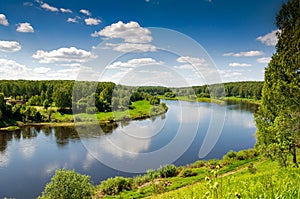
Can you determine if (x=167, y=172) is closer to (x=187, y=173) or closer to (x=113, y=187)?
(x=187, y=173)

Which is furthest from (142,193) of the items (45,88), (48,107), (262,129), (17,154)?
(45,88)

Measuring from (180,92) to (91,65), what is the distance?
10.0 feet

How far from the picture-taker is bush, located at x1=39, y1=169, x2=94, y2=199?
1572 cm

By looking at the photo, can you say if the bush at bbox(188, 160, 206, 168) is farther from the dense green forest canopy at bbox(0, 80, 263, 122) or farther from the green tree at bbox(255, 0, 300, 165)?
the green tree at bbox(255, 0, 300, 165)

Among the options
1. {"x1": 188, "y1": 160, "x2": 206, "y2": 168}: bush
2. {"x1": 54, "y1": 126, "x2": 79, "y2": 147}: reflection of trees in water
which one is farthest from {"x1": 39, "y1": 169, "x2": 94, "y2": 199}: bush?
{"x1": 54, "y1": 126, "x2": 79, "y2": 147}: reflection of trees in water

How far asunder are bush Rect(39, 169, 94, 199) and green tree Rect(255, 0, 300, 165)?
424 inches

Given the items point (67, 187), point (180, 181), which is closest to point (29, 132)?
point (67, 187)

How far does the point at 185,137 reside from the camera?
848cm

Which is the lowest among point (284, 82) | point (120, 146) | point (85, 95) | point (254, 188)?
point (120, 146)

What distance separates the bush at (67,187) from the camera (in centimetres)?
1572

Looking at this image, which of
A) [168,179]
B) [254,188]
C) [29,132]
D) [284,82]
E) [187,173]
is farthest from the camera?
[29,132]

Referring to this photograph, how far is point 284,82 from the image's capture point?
11758 mm

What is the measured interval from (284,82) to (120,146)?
813cm

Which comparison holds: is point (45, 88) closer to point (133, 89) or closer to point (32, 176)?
point (32, 176)
